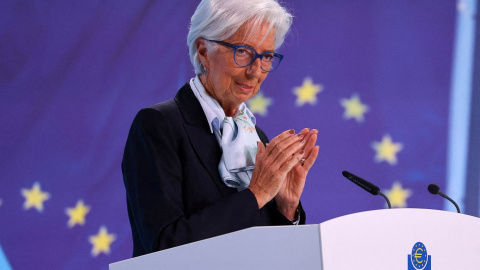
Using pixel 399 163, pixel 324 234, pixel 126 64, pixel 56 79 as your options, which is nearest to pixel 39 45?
pixel 56 79

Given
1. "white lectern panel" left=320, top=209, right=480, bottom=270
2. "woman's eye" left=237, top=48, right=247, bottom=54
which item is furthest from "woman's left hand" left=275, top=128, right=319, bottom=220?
"white lectern panel" left=320, top=209, right=480, bottom=270

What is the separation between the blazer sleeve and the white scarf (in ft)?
0.39

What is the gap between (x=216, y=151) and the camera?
61.7 inches

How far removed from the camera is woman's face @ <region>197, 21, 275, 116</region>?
158 cm

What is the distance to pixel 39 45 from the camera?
7.92ft

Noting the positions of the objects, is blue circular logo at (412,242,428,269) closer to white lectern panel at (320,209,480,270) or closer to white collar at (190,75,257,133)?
white lectern panel at (320,209,480,270)

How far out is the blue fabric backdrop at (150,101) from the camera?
2.38 metres

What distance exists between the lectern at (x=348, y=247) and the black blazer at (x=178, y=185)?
0.37m

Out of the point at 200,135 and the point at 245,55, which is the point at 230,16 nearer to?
the point at 245,55

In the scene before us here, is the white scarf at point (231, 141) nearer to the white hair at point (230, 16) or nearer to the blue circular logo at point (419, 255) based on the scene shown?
the white hair at point (230, 16)

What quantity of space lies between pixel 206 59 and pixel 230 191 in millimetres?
368

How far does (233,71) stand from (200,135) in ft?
0.62

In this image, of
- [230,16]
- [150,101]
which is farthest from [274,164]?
[150,101]

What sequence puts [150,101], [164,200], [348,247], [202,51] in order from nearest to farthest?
1. [348,247]
2. [164,200]
3. [202,51]
4. [150,101]
